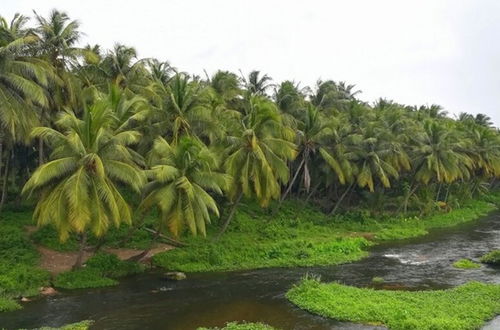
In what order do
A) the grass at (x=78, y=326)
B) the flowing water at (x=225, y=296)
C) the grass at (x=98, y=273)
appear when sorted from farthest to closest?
the grass at (x=98, y=273)
the flowing water at (x=225, y=296)
the grass at (x=78, y=326)

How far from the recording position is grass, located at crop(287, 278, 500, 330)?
785 inches

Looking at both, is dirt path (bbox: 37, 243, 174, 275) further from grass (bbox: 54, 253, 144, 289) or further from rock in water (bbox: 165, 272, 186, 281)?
rock in water (bbox: 165, 272, 186, 281)

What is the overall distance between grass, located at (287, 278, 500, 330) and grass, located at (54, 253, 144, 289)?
9844 mm

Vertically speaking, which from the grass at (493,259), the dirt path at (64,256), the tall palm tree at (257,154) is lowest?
the grass at (493,259)

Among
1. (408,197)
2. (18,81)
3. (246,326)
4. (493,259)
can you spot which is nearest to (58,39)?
(18,81)

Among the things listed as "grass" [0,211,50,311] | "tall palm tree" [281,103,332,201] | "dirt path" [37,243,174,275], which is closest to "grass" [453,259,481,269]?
"tall palm tree" [281,103,332,201]

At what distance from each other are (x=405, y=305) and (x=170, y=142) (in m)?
19.2

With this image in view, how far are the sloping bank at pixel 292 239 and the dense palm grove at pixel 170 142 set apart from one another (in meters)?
2.04

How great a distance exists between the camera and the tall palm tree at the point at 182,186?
90.2 ft

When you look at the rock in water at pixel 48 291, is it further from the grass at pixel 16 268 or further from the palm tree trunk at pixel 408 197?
the palm tree trunk at pixel 408 197

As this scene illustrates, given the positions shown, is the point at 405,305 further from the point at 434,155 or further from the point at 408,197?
the point at 408,197

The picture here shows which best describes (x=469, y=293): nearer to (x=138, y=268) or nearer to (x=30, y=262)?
(x=138, y=268)

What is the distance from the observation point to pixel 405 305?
21875mm

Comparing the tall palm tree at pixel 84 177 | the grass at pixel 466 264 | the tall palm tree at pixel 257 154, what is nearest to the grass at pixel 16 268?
the tall palm tree at pixel 84 177
